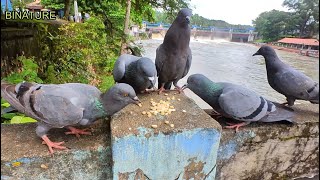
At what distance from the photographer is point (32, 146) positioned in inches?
93.5

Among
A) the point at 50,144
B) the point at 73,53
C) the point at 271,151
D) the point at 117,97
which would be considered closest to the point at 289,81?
the point at 271,151

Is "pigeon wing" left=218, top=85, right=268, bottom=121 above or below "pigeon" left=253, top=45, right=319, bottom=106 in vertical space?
below

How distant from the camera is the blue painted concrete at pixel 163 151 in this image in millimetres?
2229

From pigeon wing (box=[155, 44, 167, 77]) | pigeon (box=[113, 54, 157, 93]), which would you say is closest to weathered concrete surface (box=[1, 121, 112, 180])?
pigeon (box=[113, 54, 157, 93])

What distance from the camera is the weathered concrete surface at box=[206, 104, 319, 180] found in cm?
297

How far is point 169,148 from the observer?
2332 mm

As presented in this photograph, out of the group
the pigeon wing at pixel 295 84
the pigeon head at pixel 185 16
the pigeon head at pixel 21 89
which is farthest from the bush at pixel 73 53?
the pigeon wing at pixel 295 84

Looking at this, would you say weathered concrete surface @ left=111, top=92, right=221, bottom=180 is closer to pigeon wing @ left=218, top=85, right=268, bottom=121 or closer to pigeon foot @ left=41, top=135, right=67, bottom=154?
pigeon wing @ left=218, top=85, right=268, bottom=121

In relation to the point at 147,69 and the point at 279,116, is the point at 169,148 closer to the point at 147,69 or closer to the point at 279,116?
the point at 147,69

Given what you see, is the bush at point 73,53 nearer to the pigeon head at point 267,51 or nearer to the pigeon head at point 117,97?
the pigeon head at point 117,97

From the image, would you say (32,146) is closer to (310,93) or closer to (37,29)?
(310,93)

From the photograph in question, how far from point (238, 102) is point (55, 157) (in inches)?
77.1

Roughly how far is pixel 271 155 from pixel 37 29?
671 centimetres

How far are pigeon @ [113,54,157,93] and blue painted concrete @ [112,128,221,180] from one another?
1070 millimetres
